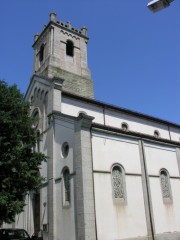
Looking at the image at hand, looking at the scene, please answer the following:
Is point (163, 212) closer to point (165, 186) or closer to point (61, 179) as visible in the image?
point (165, 186)

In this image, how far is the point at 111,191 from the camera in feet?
52.5

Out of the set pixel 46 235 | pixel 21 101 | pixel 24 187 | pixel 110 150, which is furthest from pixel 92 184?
pixel 21 101

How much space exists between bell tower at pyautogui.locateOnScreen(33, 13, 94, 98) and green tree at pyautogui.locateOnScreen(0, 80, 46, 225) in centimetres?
904

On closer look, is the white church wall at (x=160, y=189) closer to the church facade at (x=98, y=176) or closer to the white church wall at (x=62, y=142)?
the church facade at (x=98, y=176)

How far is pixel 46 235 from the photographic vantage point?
17.2m

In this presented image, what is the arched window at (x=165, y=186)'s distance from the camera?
1894 cm

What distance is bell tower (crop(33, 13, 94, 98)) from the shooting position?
26.3 m

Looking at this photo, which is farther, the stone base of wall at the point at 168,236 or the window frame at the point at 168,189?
the window frame at the point at 168,189

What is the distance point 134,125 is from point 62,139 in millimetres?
8790

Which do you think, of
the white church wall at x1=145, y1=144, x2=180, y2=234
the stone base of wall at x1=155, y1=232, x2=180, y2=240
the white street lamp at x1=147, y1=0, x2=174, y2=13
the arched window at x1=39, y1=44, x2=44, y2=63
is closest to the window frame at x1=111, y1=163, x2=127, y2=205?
the white church wall at x1=145, y1=144, x2=180, y2=234

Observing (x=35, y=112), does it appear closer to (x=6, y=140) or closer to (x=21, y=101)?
(x=21, y=101)

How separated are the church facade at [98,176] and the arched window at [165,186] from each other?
35mm

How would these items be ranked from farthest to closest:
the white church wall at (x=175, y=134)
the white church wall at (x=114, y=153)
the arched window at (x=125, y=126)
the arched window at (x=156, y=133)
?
the white church wall at (x=175, y=134), the arched window at (x=156, y=133), the arched window at (x=125, y=126), the white church wall at (x=114, y=153)

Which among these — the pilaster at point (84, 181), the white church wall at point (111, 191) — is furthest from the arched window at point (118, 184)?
the pilaster at point (84, 181)
